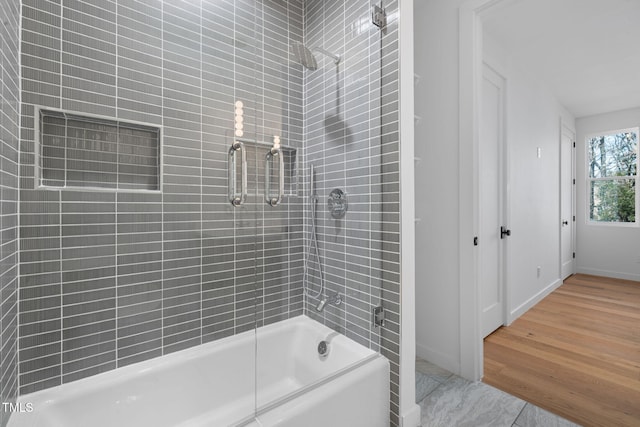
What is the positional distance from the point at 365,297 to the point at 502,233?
1.77 meters

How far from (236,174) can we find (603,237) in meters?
5.93

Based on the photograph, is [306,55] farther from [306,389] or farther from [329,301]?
[306,389]

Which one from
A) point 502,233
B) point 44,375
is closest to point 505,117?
point 502,233

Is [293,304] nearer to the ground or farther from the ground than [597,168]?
nearer to the ground

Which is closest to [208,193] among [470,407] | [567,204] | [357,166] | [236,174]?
[236,174]

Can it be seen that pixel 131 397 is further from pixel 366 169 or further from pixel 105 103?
pixel 366 169

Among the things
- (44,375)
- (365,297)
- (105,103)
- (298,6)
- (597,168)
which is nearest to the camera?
(44,375)

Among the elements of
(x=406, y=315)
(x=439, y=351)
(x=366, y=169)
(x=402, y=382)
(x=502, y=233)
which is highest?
(x=366, y=169)

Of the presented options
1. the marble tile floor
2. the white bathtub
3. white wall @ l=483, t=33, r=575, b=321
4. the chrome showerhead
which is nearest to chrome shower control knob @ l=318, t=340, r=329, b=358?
the white bathtub

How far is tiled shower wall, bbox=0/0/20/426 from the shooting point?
1.03m

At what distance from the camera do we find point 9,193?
1124 mm

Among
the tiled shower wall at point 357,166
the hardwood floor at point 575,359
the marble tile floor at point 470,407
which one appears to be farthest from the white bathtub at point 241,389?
the hardwood floor at point 575,359

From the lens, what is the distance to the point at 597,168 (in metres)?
4.83

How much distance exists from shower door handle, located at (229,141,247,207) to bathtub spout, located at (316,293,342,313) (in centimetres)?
72
